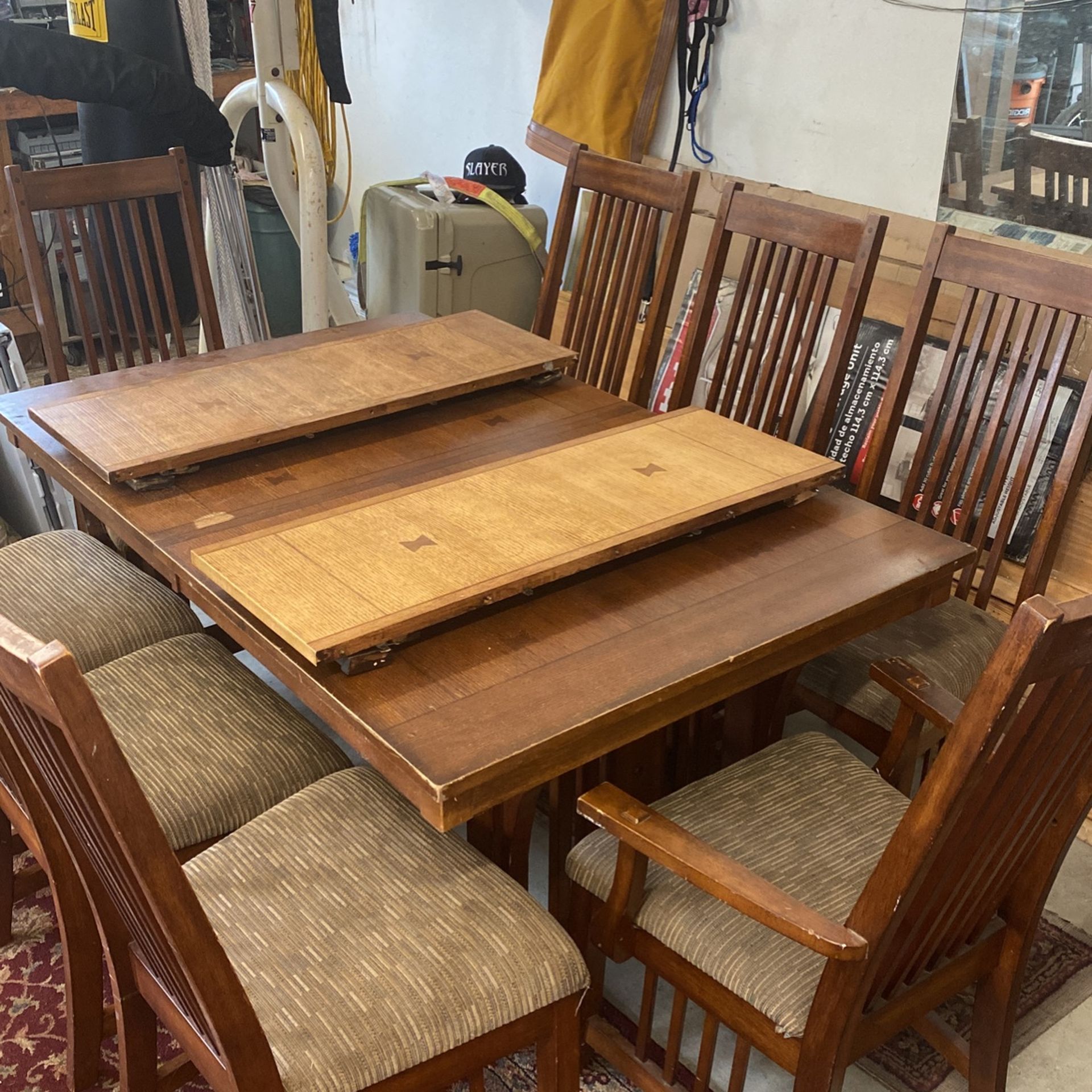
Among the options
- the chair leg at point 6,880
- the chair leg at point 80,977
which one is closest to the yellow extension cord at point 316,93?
the chair leg at point 6,880

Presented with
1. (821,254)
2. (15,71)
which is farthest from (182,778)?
(15,71)

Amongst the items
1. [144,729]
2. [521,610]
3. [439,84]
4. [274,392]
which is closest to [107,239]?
[274,392]

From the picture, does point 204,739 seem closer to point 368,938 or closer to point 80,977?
point 80,977

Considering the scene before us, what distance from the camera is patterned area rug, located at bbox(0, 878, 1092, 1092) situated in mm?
1665

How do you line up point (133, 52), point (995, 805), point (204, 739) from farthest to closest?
point (133, 52)
point (204, 739)
point (995, 805)

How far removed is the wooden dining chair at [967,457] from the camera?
1850mm

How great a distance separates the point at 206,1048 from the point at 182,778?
17.1 inches

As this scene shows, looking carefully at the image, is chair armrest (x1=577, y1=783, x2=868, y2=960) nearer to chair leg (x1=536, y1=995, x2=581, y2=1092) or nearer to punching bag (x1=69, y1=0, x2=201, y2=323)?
chair leg (x1=536, y1=995, x2=581, y2=1092)

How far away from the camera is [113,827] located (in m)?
0.95

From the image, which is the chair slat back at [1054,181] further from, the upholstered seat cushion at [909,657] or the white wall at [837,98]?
the upholstered seat cushion at [909,657]

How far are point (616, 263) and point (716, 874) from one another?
1.53 meters

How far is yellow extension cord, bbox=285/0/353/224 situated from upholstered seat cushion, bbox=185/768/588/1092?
2494 millimetres

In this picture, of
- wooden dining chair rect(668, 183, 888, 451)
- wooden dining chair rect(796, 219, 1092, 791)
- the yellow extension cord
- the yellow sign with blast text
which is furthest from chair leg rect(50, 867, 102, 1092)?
the yellow extension cord

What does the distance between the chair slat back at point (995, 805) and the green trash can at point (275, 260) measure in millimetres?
3239
